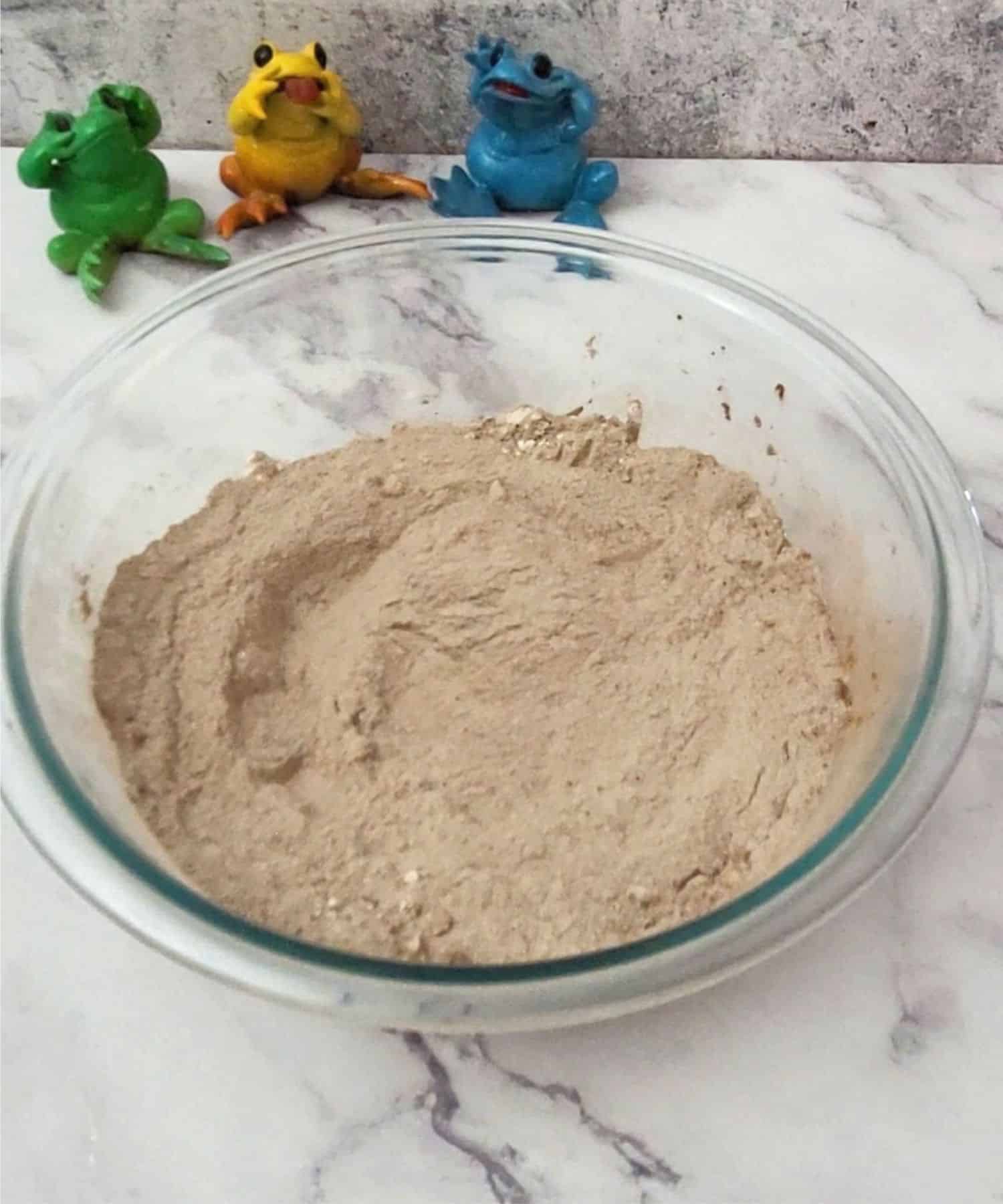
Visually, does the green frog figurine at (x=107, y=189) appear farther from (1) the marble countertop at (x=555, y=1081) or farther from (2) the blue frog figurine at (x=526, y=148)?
(1) the marble countertop at (x=555, y=1081)

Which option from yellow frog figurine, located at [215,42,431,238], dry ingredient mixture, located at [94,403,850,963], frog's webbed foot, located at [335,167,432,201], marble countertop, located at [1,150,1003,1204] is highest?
yellow frog figurine, located at [215,42,431,238]

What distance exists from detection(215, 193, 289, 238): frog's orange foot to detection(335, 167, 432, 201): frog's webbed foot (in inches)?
1.9

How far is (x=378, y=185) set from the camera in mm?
823

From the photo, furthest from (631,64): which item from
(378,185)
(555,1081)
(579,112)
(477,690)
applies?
(555,1081)

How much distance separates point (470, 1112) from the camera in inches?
18.7

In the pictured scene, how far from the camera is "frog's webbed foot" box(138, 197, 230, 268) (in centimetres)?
78

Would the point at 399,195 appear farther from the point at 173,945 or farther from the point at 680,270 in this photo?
the point at 173,945

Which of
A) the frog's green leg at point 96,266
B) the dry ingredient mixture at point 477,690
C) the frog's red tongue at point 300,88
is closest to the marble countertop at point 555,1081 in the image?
the dry ingredient mixture at point 477,690

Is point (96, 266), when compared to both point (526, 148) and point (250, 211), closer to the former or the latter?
point (250, 211)

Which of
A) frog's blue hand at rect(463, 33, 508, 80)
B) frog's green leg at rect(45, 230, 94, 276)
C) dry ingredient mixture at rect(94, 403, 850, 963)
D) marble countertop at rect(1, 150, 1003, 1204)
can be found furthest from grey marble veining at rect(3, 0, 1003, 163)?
marble countertop at rect(1, 150, 1003, 1204)

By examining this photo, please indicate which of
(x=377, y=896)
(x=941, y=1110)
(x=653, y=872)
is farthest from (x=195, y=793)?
(x=941, y=1110)

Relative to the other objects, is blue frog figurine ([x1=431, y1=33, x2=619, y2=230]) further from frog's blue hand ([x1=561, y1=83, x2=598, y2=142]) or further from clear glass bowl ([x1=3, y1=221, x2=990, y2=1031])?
clear glass bowl ([x1=3, y1=221, x2=990, y2=1031])

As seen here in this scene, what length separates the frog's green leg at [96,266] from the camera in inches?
30.1

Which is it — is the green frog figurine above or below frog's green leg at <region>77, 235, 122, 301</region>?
above
